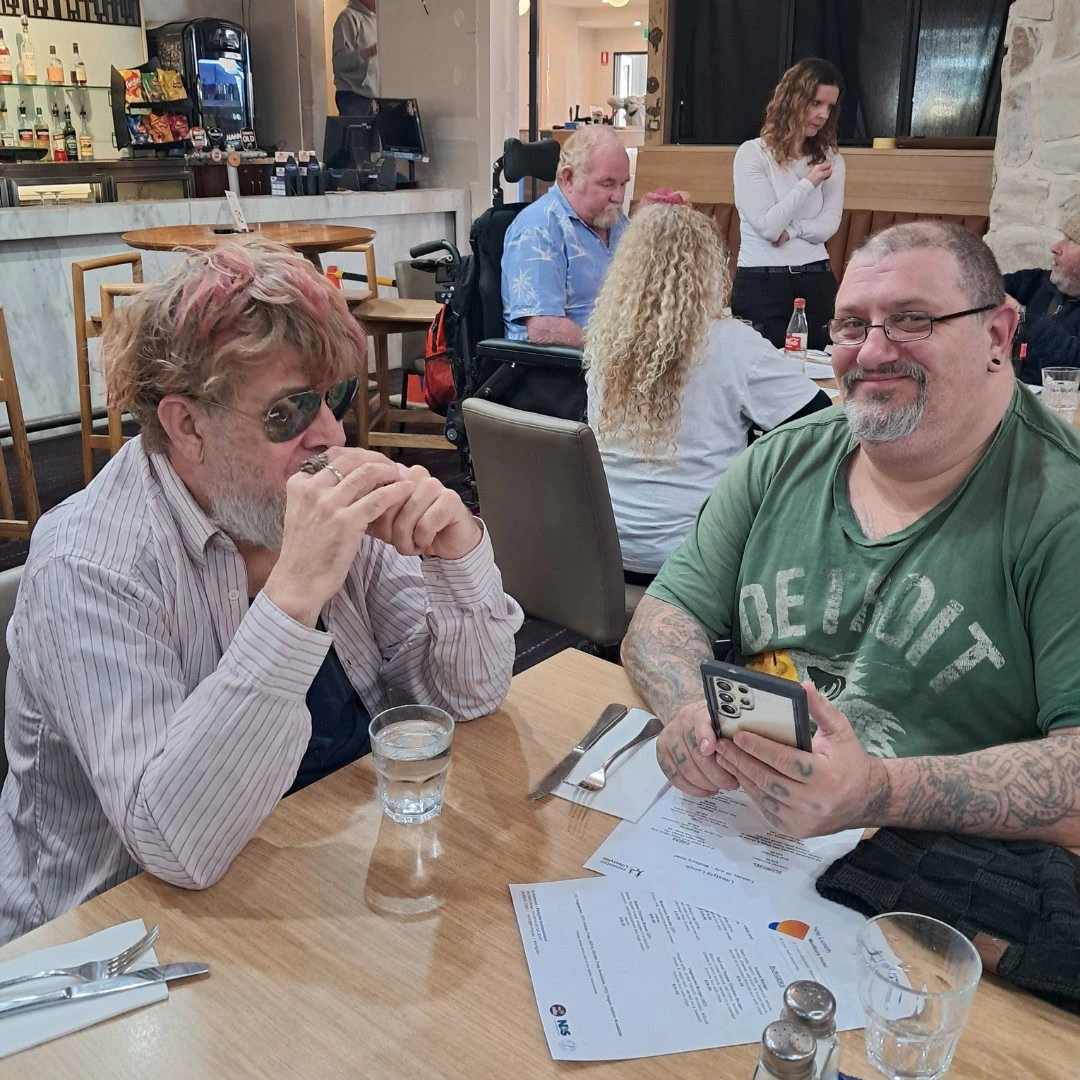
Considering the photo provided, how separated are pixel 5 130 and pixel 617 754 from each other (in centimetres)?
716

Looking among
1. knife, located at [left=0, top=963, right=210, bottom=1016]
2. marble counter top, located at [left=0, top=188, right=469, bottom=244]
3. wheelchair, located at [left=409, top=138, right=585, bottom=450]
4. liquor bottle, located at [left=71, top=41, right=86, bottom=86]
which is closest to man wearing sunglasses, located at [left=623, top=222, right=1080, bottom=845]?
knife, located at [left=0, top=963, right=210, bottom=1016]

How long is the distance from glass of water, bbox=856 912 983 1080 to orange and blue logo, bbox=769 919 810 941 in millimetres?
86

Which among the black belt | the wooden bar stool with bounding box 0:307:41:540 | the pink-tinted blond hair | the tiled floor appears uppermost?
the pink-tinted blond hair

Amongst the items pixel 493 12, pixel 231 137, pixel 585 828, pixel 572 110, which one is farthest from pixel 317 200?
pixel 572 110

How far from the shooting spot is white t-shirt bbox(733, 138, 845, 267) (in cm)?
435

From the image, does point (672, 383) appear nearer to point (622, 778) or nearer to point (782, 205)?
point (622, 778)

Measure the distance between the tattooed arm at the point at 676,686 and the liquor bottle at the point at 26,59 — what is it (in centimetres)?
696

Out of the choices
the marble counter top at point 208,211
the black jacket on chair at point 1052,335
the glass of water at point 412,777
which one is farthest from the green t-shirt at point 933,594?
the marble counter top at point 208,211

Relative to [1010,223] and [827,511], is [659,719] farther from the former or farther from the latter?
[1010,223]

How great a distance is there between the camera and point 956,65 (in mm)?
6980

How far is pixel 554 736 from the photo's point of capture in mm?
1334

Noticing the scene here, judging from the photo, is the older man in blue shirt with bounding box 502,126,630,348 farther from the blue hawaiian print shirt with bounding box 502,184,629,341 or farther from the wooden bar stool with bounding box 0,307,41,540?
the wooden bar stool with bounding box 0,307,41,540

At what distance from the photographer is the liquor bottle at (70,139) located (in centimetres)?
710

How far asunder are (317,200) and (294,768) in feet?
19.4
